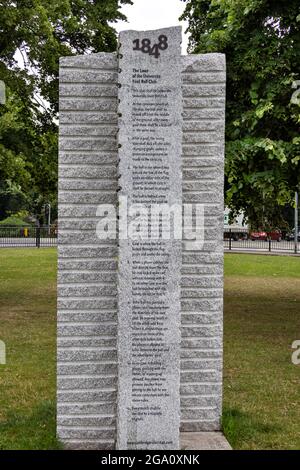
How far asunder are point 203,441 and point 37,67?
1129cm

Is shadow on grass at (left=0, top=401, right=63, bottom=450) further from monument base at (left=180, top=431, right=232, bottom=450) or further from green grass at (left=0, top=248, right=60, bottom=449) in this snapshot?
monument base at (left=180, top=431, right=232, bottom=450)

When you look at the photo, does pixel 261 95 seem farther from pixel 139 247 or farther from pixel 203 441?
pixel 203 441

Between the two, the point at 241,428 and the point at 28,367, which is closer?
the point at 241,428

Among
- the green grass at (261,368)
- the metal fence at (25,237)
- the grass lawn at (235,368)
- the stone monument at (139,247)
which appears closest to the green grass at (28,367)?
the grass lawn at (235,368)

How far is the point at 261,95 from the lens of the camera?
1148cm

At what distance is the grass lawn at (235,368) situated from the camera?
6.41 meters

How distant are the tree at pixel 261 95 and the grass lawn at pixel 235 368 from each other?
2655mm

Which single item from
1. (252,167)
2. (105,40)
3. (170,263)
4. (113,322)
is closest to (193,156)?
(170,263)

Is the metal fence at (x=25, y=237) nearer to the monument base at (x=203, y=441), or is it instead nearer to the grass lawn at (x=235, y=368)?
the grass lawn at (x=235, y=368)

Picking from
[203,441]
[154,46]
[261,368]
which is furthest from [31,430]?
[261,368]

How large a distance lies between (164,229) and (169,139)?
0.74 m

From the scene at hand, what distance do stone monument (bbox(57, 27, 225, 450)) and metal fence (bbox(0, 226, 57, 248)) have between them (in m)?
36.4

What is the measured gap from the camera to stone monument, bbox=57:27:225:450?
216 inches

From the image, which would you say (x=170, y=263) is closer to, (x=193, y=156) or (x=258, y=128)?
(x=193, y=156)
